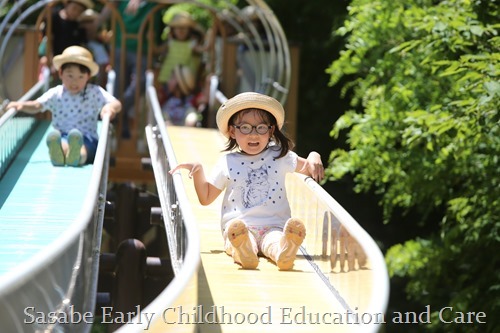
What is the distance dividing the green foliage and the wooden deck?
3430mm

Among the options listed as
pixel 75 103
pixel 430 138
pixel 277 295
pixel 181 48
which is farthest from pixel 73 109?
pixel 181 48

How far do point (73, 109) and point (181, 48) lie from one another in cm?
561

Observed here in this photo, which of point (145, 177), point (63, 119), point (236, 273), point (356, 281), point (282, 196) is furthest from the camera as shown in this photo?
point (145, 177)

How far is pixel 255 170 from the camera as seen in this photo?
8070 millimetres

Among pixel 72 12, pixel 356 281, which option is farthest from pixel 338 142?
pixel 356 281

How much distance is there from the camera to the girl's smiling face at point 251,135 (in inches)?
317

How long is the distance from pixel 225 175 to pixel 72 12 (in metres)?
8.96

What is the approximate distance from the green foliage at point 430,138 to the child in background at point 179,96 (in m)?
2.92

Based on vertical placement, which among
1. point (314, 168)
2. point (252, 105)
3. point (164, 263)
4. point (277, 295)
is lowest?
point (164, 263)

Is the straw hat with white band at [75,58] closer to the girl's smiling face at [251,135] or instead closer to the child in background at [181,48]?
the girl's smiling face at [251,135]

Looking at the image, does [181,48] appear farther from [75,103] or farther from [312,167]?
[312,167]

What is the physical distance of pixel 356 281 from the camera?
20.1ft

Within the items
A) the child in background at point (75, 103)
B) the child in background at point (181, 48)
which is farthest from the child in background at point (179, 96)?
the child in background at point (75, 103)

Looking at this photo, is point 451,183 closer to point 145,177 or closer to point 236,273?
point 145,177
